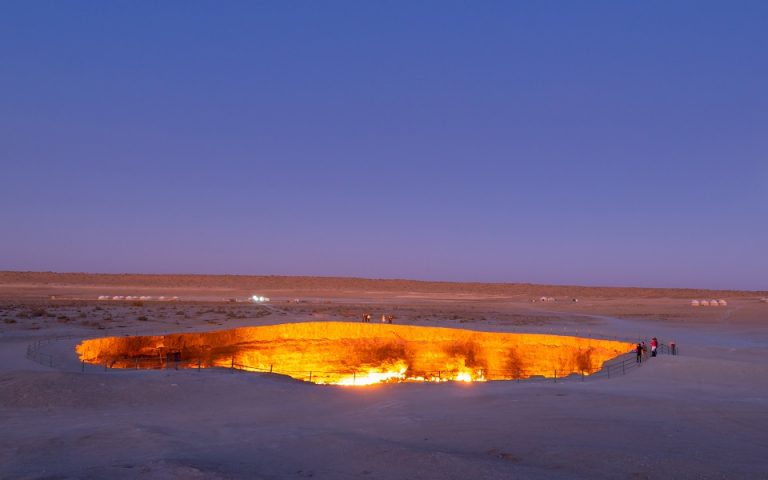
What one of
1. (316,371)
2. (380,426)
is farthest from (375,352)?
(380,426)

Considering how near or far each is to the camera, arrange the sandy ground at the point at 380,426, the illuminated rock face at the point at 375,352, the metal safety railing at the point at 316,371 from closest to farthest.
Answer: the sandy ground at the point at 380,426, the metal safety railing at the point at 316,371, the illuminated rock face at the point at 375,352

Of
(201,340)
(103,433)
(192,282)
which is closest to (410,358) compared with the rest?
(201,340)

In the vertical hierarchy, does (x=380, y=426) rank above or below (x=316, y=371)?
above

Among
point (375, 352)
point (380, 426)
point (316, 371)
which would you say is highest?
point (380, 426)

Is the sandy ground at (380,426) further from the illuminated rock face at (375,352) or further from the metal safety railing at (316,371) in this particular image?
the illuminated rock face at (375,352)

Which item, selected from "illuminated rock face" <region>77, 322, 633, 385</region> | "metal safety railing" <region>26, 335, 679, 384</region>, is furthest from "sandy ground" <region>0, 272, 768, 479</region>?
"illuminated rock face" <region>77, 322, 633, 385</region>

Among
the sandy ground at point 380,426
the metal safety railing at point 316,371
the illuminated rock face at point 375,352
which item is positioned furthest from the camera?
the illuminated rock face at point 375,352

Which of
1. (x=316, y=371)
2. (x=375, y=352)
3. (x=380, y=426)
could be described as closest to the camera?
(x=380, y=426)

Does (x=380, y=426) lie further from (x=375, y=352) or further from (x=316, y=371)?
(x=375, y=352)

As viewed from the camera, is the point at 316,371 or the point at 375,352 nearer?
the point at 316,371

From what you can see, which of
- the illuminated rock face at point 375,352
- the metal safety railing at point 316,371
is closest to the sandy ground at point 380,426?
the metal safety railing at point 316,371
